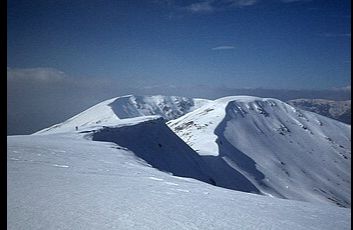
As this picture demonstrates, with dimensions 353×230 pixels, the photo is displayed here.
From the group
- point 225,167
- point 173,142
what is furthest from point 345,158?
point 173,142

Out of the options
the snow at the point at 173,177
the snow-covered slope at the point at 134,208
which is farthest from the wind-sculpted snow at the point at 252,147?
the snow-covered slope at the point at 134,208

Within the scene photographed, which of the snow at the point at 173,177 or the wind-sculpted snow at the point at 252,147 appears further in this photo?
the wind-sculpted snow at the point at 252,147

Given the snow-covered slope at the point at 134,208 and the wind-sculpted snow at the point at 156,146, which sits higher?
the snow-covered slope at the point at 134,208

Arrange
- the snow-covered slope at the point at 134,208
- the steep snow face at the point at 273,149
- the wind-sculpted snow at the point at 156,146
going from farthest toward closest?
1. the steep snow face at the point at 273,149
2. the wind-sculpted snow at the point at 156,146
3. the snow-covered slope at the point at 134,208

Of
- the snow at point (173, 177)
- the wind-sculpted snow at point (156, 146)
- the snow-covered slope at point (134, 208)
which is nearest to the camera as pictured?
the snow-covered slope at point (134, 208)

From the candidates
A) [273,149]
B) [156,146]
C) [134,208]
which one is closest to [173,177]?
[134,208]

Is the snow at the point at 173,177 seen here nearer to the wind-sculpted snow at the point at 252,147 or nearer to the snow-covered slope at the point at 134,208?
the snow-covered slope at the point at 134,208

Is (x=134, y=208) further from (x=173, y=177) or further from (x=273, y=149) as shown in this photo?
(x=273, y=149)

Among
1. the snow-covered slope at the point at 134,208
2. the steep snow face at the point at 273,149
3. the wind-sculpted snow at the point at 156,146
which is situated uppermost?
the snow-covered slope at the point at 134,208
